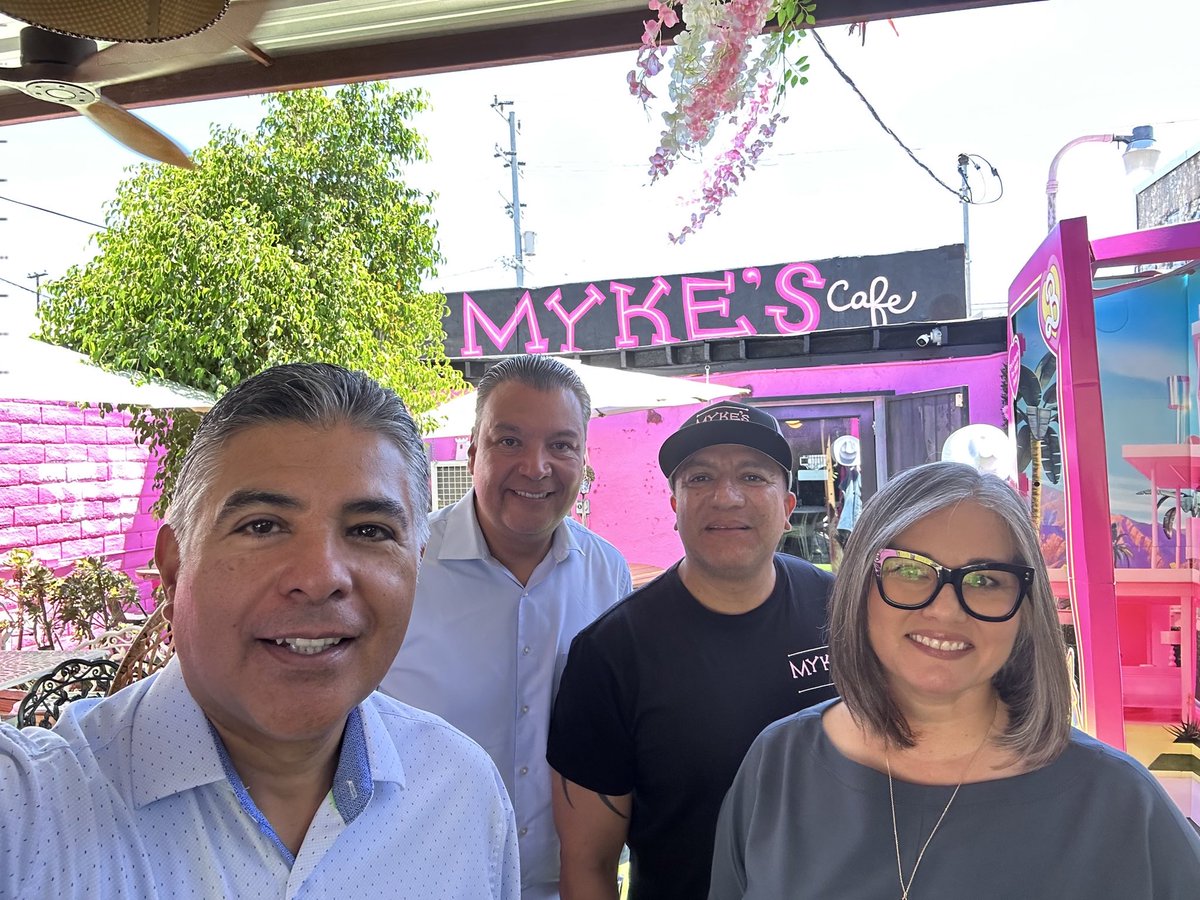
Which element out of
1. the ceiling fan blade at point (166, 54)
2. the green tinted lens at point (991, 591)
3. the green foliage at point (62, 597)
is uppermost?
the ceiling fan blade at point (166, 54)

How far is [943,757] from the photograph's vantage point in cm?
135

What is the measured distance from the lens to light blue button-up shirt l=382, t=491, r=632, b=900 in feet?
6.79

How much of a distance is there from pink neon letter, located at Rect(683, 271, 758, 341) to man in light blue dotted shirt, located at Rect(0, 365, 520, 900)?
9509 mm

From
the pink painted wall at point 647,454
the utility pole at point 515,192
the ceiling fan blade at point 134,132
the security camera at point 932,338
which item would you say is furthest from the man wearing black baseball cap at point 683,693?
the utility pole at point 515,192

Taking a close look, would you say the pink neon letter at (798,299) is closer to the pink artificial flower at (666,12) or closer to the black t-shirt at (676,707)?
the black t-shirt at (676,707)

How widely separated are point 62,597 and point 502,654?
18.0 feet

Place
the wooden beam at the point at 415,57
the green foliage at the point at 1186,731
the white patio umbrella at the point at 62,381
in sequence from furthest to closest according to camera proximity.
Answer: the white patio umbrella at the point at 62,381 → the green foliage at the point at 1186,731 → the wooden beam at the point at 415,57

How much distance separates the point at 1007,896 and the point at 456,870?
2.61 ft

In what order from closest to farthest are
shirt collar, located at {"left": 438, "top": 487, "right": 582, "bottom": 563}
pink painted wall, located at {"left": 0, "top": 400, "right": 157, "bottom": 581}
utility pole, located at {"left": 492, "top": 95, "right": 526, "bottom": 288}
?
1. shirt collar, located at {"left": 438, "top": 487, "right": 582, "bottom": 563}
2. pink painted wall, located at {"left": 0, "top": 400, "right": 157, "bottom": 581}
3. utility pole, located at {"left": 492, "top": 95, "right": 526, "bottom": 288}

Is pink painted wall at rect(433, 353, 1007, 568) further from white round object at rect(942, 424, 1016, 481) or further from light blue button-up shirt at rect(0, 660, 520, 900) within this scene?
light blue button-up shirt at rect(0, 660, 520, 900)

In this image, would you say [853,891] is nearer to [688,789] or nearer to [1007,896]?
[1007,896]

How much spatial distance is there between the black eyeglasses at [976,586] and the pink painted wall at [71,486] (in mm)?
7727

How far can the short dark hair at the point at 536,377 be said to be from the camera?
2260mm

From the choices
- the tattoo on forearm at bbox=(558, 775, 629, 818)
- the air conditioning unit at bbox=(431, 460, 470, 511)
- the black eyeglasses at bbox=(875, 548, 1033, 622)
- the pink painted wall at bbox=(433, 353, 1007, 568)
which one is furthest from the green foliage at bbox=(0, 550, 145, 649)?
the black eyeglasses at bbox=(875, 548, 1033, 622)
